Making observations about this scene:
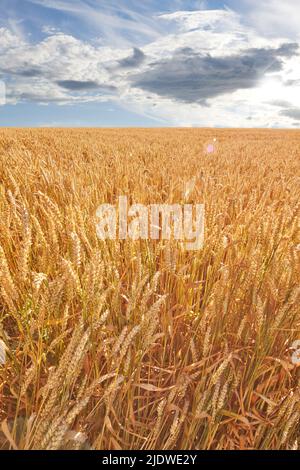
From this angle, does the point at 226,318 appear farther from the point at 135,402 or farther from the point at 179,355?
the point at 135,402

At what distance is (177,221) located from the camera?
146cm

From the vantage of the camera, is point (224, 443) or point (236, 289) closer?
point (224, 443)

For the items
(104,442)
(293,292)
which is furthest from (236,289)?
(104,442)

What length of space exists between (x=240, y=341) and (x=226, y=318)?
9 centimetres

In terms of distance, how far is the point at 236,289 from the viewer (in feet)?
4.07

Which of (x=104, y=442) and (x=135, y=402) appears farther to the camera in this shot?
(x=135, y=402)

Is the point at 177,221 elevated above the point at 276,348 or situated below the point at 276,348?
above

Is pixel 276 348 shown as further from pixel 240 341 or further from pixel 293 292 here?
pixel 293 292
